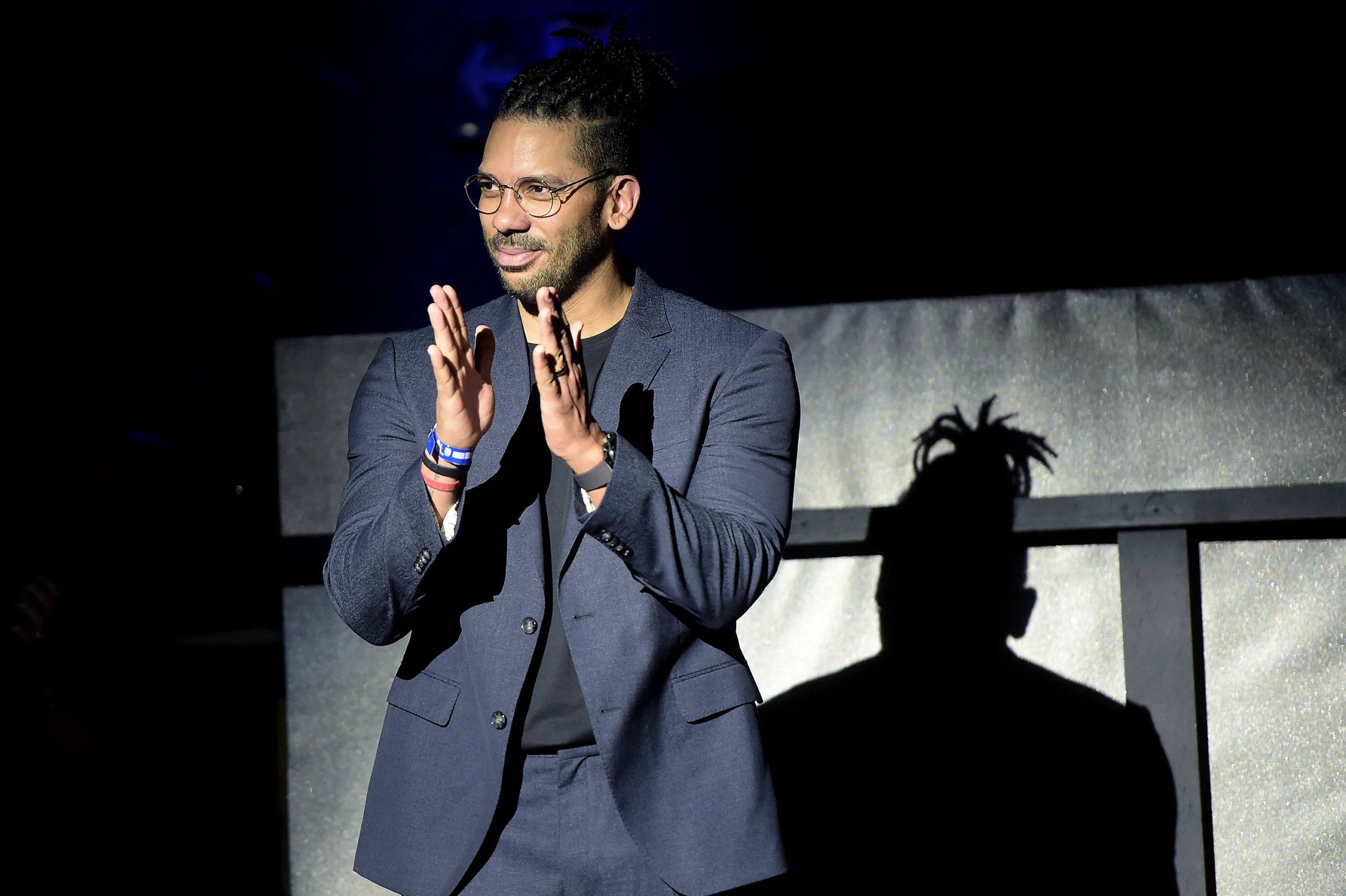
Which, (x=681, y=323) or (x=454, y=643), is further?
(x=681, y=323)

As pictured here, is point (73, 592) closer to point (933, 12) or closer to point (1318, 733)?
point (933, 12)

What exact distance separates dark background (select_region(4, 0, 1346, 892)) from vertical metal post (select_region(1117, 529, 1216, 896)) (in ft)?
2.59

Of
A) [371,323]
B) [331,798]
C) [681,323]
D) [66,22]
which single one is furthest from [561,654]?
[66,22]

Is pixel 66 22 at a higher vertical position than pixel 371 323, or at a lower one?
higher

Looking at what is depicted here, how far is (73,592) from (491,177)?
2695mm

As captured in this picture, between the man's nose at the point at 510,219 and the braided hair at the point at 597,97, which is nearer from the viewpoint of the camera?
the man's nose at the point at 510,219

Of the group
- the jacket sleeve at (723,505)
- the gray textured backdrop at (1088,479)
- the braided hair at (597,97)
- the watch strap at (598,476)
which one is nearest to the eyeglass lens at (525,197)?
the braided hair at (597,97)

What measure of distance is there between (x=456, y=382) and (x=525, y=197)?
496 millimetres

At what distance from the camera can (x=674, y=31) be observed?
12.7 ft

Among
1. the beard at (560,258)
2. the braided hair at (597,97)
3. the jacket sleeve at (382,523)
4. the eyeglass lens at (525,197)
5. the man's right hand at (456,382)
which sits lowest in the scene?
the jacket sleeve at (382,523)

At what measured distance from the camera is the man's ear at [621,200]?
237 cm

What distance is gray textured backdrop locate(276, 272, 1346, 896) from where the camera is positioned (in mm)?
3430

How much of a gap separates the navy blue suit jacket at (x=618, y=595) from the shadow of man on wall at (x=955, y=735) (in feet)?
4.65

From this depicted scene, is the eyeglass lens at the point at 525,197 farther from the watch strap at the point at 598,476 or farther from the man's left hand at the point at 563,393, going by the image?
the watch strap at the point at 598,476
